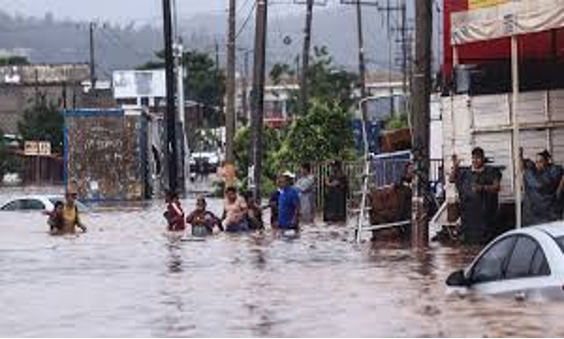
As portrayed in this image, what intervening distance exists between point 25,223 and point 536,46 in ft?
51.4

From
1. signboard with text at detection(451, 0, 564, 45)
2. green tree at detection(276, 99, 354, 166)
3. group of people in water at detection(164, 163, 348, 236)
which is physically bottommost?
group of people in water at detection(164, 163, 348, 236)

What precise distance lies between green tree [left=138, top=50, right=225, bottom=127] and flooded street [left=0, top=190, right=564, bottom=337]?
308ft

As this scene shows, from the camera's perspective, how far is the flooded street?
41.0ft

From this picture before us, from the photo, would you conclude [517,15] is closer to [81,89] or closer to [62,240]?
[62,240]

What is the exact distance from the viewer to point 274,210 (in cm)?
3206

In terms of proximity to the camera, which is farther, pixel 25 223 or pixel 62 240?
pixel 25 223

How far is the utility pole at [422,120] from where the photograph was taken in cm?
2414

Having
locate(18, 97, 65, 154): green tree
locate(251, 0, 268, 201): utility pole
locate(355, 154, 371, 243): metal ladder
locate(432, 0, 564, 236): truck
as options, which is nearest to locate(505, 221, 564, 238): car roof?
locate(432, 0, 564, 236): truck

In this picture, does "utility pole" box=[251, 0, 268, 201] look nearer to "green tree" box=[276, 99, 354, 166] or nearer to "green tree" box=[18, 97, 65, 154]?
"green tree" box=[276, 99, 354, 166]

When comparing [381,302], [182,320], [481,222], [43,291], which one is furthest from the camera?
[481,222]

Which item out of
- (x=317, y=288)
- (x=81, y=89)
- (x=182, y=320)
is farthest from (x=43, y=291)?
(x=81, y=89)

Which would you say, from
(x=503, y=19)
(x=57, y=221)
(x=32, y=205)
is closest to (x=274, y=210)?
(x=57, y=221)

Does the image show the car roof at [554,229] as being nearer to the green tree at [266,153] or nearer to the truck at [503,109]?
the truck at [503,109]

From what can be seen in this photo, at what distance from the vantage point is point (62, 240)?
30969 mm
